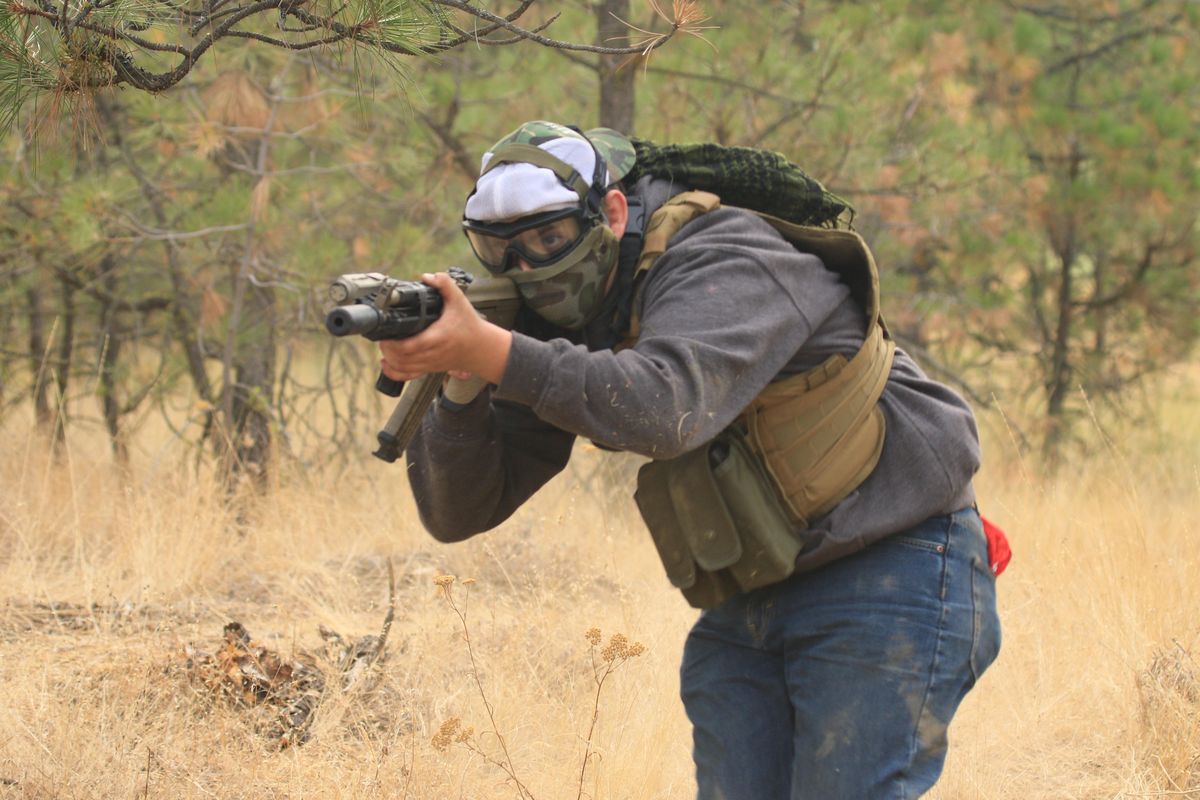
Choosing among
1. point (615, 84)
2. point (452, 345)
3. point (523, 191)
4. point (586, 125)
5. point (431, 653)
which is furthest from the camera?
point (586, 125)

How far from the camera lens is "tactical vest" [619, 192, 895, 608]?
7.11ft

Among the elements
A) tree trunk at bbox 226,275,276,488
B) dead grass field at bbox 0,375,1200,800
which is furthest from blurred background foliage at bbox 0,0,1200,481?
dead grass field at bbox 0,375,1200,800

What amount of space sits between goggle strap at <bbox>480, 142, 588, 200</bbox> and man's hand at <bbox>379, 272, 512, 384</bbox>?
395 millimetres

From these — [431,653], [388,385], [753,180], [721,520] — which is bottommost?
[431,653]

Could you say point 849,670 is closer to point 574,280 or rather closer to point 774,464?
point 774,464

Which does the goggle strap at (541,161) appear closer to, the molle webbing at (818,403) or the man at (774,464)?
the man at (774,464)

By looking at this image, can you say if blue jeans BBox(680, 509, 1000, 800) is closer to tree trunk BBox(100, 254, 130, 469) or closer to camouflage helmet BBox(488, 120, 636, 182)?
camouflage helmet BBox(488, 120, 636, 182)

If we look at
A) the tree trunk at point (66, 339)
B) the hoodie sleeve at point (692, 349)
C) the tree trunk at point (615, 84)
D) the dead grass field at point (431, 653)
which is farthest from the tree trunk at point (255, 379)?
the hoodie sleeve at point (692, 349)

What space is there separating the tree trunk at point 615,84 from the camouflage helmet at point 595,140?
10.9 ft

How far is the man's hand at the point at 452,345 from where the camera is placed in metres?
1.78

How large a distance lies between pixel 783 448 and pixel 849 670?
39cm

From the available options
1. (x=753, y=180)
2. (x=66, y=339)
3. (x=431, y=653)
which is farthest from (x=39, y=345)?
(x=753, y=180)

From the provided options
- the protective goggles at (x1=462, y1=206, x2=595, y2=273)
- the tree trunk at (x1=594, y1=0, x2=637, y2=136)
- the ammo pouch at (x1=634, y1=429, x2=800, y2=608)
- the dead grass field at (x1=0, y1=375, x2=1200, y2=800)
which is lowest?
the dead grass field at (x1=0, y1=375, x2=1200, y2=800)

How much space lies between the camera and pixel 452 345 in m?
1.80
